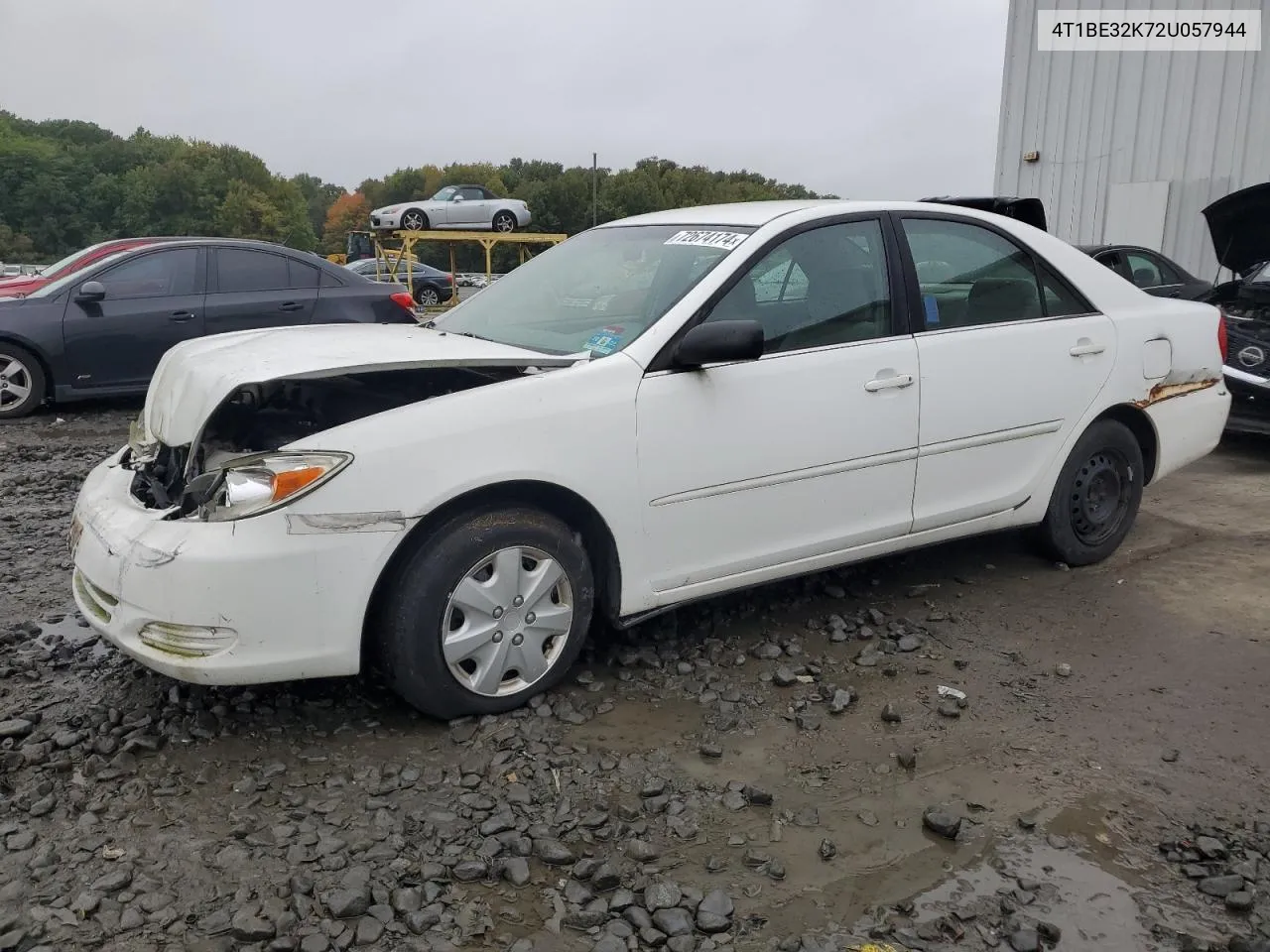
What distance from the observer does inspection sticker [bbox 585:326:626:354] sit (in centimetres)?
339

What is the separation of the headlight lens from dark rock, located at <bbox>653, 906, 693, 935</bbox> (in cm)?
143

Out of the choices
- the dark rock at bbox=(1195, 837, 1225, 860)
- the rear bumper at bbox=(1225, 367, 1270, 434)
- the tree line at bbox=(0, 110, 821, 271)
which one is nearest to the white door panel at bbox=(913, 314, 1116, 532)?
the dark rock at bbox=(1195, 837, 1225, 860)

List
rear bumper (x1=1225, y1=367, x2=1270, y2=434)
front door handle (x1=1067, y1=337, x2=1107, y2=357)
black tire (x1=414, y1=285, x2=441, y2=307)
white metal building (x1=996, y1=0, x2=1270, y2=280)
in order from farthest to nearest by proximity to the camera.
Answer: black tire (x1=414, y1=285, x2=441, y2=307) → white metal building (x1=996, y1=0, x2=1270, y2=280) → rear bumper (x1=1225, y1=367, x2=1270, y2=434) → front door handle (x1=1067, y1=337, x2=1107, y2=357)

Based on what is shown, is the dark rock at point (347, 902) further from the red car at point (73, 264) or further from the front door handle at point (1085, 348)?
the red car at point (73, 264)

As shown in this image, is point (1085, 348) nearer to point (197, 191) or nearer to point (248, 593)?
point (248, 593)

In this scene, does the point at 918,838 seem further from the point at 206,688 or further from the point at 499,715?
the point at 206,688

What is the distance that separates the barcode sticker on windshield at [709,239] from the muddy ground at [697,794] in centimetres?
143

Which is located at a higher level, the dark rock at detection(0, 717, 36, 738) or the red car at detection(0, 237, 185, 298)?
the red car at detection(0, 237, 185, 298)

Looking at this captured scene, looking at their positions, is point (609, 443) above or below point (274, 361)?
below

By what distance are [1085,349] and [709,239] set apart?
176cm

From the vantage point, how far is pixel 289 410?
11.7ft

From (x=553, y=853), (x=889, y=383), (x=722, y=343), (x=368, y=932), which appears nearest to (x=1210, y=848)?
(x=553, y=853)

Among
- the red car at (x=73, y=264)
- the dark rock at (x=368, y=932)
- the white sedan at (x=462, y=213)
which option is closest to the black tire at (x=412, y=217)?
the white sedan at (x=462, y=213)

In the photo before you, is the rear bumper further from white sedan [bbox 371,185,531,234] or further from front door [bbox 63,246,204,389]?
white sedan [bbox 371,185,531,234]
